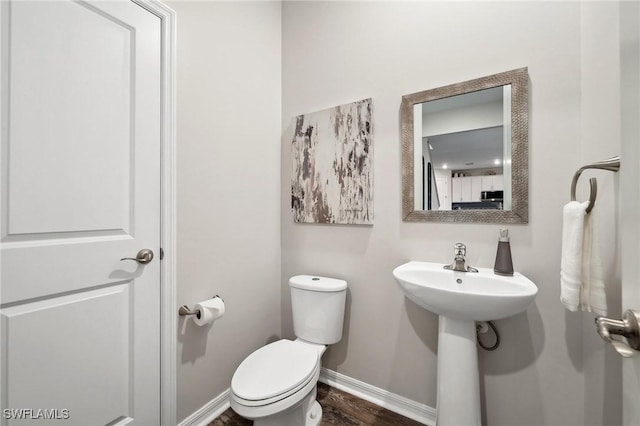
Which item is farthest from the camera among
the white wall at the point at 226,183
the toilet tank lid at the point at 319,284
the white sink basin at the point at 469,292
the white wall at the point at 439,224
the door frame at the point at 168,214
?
the toilet tank lid at the point at 319,284

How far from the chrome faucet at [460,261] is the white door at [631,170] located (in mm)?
800

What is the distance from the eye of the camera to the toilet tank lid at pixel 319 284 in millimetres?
1567

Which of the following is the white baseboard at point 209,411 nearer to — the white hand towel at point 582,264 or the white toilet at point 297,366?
the white toilet at point 297,366

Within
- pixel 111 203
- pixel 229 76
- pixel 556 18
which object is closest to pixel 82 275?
pixel 111 203

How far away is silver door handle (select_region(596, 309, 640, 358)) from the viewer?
1.37ft

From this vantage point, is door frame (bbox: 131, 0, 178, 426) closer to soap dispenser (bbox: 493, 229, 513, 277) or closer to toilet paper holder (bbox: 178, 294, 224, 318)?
toilet paper holder (bbox: 178, 294, 224, 318)

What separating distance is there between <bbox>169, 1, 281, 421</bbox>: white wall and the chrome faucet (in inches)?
46.0

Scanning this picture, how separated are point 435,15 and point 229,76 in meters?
1.18

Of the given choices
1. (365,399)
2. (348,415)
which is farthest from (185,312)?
(365,399)

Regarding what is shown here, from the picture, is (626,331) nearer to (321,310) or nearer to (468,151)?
(468,151)

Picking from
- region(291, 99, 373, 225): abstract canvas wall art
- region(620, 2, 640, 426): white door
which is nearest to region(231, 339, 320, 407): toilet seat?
region(291, 99, 373, 225): abstract canvas wall art

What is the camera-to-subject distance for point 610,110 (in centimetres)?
91

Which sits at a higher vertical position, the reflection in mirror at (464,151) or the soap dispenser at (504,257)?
the reflection in mirror at (464,151)

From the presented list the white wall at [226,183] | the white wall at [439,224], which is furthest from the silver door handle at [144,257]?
the white wall at [439,224]
